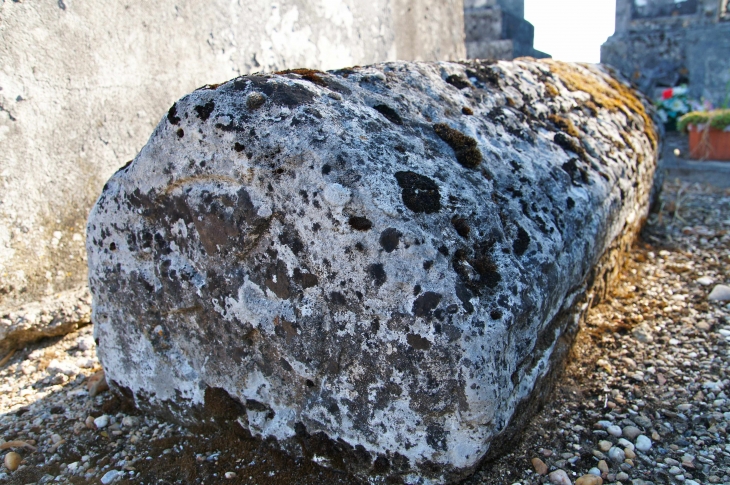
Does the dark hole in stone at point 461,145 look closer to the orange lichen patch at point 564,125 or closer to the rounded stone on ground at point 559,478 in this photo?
the orange lichen patch at point 564,125

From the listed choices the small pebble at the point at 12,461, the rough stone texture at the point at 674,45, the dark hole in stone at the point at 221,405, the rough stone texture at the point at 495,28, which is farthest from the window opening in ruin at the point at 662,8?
the small pebble at the point at 12,461

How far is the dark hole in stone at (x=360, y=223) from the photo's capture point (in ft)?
5.37

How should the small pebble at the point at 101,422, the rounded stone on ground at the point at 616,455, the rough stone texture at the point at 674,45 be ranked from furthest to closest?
1. the rough stone texture at the point at 674,45
2. the small pebble at the point at 101,422
3. the rounded stone on ground at the point at 616,455

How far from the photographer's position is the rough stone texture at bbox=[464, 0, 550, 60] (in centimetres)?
914

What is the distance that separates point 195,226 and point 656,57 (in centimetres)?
909

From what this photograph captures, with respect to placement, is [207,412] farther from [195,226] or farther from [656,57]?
[656,57]

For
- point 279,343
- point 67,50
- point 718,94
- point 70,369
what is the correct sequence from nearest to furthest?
point 279,343
point 70,369
point 67,50
point 718,94

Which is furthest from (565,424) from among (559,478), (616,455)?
(559,478)

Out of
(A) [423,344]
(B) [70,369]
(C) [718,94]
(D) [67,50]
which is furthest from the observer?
(C) [718,94]

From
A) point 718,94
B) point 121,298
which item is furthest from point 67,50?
point 718,94

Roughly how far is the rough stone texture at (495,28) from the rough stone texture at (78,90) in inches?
237

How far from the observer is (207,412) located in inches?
80.0

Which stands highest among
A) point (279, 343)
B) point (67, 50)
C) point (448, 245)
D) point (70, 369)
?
point (67, 50)

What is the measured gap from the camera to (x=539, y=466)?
1849mm
